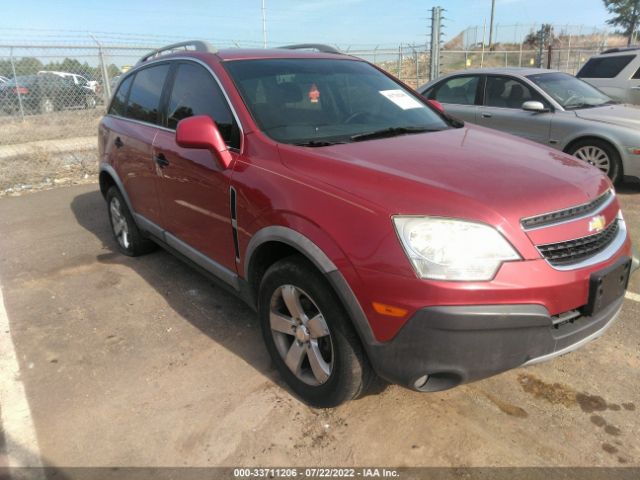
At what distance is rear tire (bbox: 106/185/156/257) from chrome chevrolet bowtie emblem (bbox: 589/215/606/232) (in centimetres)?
364

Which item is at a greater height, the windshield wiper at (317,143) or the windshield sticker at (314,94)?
the windshield sticker at (314,94)

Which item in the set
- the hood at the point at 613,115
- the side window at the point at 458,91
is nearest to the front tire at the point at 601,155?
the hood at the point at 613,115

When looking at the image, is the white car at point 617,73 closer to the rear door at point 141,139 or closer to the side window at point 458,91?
the side window at point 458,91

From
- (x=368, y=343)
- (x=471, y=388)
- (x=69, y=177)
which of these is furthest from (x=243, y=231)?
(x=69, y=177)

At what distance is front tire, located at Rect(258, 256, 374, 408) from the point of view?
2.26 meters

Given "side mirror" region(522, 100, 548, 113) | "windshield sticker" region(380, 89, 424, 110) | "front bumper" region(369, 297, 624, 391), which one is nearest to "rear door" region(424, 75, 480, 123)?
"side mirror" region(522, 100, 548, 113)

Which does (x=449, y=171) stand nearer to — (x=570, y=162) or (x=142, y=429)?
(x=570, y=162)

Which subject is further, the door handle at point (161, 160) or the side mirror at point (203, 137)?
the door handle at point (161, 160)

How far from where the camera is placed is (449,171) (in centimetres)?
230

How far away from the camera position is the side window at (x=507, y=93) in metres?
6.91

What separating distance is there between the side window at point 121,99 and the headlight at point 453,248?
11.4 feet

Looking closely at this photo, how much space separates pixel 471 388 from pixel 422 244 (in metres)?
1.17

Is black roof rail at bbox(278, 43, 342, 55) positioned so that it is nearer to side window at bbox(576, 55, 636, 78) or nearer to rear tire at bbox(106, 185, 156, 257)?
rear tire at bbox(106, 185, 156, 257)

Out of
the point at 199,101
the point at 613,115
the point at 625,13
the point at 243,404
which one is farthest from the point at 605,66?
the point at 625,13
